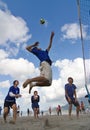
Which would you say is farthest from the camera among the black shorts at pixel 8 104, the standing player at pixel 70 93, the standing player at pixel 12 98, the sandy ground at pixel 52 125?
the standing player at pixel 70 93

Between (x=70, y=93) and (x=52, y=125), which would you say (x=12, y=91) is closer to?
(x=70, y=93)

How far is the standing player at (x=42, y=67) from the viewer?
382 inches

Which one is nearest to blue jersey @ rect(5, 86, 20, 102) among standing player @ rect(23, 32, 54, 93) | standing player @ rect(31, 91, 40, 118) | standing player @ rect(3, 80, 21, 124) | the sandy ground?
standing player @ rect(3, 80, 21, 124)

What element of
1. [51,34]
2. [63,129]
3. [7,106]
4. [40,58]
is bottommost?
[63,129]

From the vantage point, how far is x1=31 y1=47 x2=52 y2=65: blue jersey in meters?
10.2

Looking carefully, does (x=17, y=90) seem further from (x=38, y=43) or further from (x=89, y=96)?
(x=89, y=96)

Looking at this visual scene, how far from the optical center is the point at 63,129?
8.09 m

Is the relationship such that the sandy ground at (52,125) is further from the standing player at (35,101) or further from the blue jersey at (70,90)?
the standing player at (35,101)

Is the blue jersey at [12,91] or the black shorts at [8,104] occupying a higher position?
the blue jersey at [12,91]

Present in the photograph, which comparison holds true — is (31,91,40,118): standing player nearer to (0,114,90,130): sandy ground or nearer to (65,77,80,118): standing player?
(65,77,80,118): standing player

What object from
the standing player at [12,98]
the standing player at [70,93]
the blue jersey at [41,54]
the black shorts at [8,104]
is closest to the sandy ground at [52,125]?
the standing player at [12,98]

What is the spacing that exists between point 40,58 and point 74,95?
365 centimetres

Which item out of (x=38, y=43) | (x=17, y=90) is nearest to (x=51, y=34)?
(x=38, y=43)

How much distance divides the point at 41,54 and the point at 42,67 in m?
0.51
